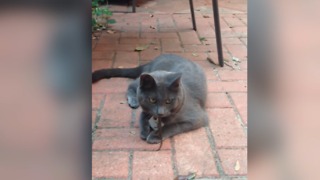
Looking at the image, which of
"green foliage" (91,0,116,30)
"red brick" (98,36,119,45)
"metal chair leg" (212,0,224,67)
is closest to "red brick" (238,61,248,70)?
"metal chair leg" (212,0,224,67)

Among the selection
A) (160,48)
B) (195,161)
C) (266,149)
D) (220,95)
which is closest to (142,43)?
(160,48)

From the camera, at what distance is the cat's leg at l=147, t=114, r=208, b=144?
1.90 metres

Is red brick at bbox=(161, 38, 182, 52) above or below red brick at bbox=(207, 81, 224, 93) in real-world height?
above

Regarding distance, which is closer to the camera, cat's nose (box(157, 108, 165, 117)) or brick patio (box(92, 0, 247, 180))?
brick patio (box(92, 0, 247, 180))

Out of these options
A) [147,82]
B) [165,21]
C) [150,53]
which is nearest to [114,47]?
[150,53]

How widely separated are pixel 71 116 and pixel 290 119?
15.7 inches

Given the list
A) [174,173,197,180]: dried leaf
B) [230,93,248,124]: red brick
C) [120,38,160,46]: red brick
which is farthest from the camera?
[120,38,160,46]: red brick

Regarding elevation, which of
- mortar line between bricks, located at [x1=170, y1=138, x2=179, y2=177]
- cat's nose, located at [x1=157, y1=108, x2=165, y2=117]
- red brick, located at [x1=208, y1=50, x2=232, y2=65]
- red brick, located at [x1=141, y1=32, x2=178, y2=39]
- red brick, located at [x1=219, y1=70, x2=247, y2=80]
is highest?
red brick, located at [x1=141, y1=32, x2=178, y2=39]

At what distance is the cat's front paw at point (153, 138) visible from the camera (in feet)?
6.20

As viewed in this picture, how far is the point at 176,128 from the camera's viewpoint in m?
1.98

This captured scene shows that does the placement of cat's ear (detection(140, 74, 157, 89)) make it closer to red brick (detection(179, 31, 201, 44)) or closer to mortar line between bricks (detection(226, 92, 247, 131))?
mortar line between bricks (detection(226, 92, 247, 131))

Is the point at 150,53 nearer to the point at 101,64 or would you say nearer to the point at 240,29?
the point at 101,64

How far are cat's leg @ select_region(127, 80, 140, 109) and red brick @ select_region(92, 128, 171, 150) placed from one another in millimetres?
251

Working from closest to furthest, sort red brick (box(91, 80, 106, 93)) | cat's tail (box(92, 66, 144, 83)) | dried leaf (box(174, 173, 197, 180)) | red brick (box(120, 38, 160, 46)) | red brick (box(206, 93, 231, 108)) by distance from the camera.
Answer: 1. dried leaf (box(174, 173, 197, 180))
2. red brick (box(206, 93, 231, 108))
3. red brick (box(91, 80, 106, 93))
4. cat's tail (box(92, 66, 144, 83))
5. red brick (box(120, 38, 160, 46))
